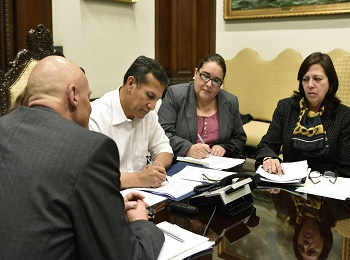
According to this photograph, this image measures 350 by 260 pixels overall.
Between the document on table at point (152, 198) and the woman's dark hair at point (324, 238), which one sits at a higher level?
the woman's dark hair at point (324, 238)

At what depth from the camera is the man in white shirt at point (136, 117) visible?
6.84 ft

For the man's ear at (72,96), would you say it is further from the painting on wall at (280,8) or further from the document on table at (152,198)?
the painting on wall at (280,8)

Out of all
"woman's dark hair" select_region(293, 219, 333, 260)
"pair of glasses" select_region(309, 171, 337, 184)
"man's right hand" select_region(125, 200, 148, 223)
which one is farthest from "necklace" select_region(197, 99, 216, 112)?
"man's right hand" select_region(125, 200, 148, 223)

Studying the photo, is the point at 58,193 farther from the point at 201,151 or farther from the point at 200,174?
the point at 201,151

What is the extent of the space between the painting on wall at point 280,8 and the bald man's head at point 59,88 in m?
3.51

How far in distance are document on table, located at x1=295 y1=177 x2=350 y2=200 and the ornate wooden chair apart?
151 centimetres

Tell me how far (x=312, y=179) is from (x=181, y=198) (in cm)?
70

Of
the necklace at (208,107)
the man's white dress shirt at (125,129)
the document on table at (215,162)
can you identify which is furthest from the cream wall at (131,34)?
the document on table at (215,162)

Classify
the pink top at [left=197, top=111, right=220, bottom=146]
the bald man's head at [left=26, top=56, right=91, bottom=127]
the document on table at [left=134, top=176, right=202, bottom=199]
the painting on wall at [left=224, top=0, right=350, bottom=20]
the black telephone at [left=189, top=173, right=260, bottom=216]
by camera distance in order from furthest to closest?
the painting on wall at [left=224, top=0, right=350, bottom=20] < the pink top at [left=197, top=111, right=220, bottom=146] < the document on table at [left=134, top=176, right=202, bottom=199] < the black telephone at [left=189, top=173, right=260, bottom=216] < the bald man's head at [left=26, top=56, right=91, bottom=127]

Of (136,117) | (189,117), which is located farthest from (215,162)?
(189,117)

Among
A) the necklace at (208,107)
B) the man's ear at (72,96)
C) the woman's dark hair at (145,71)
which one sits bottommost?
the necklace at (208,107)

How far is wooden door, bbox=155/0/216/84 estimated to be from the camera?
4.53m

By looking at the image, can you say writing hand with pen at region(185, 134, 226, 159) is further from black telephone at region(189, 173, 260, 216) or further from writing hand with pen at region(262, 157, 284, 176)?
black telephone at region(189, 173, 260, 216)

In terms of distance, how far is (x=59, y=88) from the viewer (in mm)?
1102
